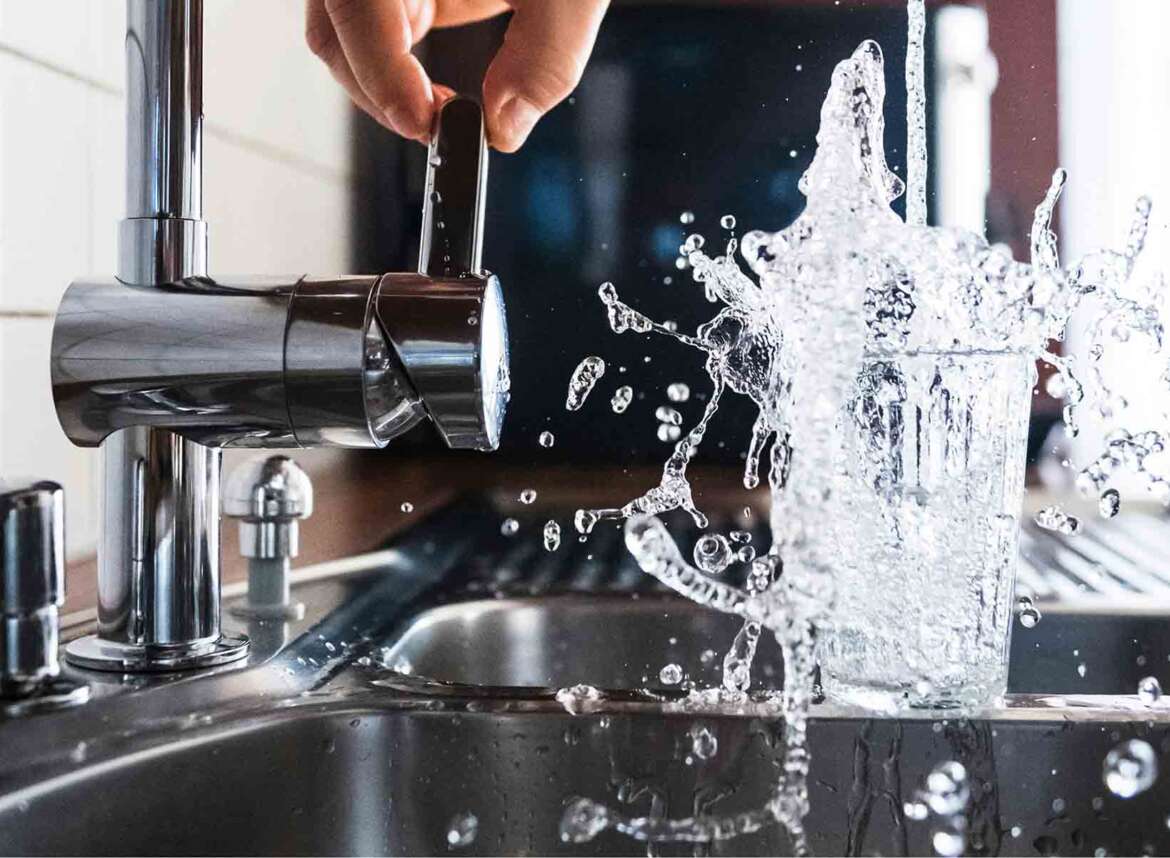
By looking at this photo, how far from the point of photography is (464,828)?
0.55 metres

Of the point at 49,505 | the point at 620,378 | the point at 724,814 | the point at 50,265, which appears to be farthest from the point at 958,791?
the point at 620,378

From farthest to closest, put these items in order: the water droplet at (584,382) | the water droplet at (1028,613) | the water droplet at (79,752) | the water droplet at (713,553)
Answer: the water droplet at (584,382) → the water droplet at (713,553) → the water droplet at (1028,613) → the water droplet at (79,752)

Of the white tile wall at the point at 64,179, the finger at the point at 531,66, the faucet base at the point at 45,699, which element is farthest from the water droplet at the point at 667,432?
the faucet base at the point at 45,699

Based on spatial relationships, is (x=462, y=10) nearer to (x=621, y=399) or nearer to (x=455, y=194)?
(x=455, y=194)

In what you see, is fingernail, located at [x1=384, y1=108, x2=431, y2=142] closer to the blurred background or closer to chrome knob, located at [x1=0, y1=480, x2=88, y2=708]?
chrome knob, located at [x1=0, y1=480, x2=88, y2=708]

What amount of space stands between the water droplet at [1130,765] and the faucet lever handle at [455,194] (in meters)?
0.32

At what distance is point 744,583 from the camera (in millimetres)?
996

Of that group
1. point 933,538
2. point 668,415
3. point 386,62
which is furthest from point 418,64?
point 668,415

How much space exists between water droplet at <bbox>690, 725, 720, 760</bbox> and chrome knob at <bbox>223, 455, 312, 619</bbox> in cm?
25

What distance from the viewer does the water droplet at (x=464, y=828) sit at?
54 cm

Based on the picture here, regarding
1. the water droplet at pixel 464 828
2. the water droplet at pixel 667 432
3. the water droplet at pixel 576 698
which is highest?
the water droplet at pixel 667 432

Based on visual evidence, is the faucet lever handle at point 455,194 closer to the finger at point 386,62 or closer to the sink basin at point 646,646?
the finger at point 386,62

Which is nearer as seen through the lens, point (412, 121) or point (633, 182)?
point (412, 121)

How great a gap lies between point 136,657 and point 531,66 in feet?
1.13
